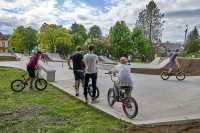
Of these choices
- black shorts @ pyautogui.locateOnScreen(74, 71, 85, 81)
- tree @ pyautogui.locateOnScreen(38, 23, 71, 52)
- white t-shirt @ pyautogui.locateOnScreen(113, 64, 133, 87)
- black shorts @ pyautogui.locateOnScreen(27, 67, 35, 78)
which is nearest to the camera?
white t-shirt @ pyautogui.locateOnScreen(113, 64, 133, 87)

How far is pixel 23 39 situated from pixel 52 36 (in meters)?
31.4

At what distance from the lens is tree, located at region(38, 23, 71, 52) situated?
75.1 m

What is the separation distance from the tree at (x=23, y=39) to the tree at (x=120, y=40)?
42.1m

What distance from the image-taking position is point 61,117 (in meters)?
8.90

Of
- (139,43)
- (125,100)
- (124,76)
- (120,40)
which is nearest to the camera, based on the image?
(125,100)

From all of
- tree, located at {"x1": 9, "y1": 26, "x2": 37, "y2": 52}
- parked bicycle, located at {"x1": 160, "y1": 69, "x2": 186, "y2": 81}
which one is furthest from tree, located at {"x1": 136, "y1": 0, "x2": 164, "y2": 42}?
parked bicycle, located at {"x1": 160, "y1": 69, "x2": 186, "y2": 81}

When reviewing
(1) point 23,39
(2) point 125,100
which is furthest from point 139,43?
(2) point 125,100

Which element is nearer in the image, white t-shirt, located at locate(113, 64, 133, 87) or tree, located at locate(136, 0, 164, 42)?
white t-shirt, located at locate(113, 64, 133, 87)

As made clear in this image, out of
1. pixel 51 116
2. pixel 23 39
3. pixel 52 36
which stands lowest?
pixel 51 116

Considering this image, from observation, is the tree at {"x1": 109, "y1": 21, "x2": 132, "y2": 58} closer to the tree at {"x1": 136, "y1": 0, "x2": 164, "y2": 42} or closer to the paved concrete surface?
the tree at {"x1": 136, "y1": 0, "x2": 164, "y2": 42}

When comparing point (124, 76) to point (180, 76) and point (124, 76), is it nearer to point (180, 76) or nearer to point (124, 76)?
point (124, 76)

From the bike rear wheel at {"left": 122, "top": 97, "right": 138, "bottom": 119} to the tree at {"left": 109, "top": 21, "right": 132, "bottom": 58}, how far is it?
5527 cm

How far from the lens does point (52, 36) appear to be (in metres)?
75.3

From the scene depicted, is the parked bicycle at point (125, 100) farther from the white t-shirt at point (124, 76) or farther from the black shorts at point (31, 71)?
the black shorts at point (31, 71)
